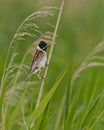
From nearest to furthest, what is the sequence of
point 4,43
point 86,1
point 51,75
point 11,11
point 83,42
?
point 51,75 → point 4,43 → point 83,42 → point 11,11 → point 86,1

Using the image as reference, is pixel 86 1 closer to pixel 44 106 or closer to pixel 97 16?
pixel 97 16

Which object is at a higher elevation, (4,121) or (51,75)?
(51,75)

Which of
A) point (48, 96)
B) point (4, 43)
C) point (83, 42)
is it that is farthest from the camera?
point (83, 42)

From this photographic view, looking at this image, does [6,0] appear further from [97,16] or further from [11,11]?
[97,16]

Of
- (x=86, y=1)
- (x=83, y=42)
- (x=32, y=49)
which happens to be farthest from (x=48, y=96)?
(x=86, y=1)

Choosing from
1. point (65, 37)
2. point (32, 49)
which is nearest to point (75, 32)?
point (65, 37)

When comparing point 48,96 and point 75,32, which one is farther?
point 75,32

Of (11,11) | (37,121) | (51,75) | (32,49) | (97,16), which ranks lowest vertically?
(37,121)

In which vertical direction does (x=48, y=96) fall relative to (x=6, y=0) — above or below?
below

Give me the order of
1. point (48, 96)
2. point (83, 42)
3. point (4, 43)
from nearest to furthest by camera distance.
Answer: point (48, 96)
point (4, 43)
point (83, 42)
